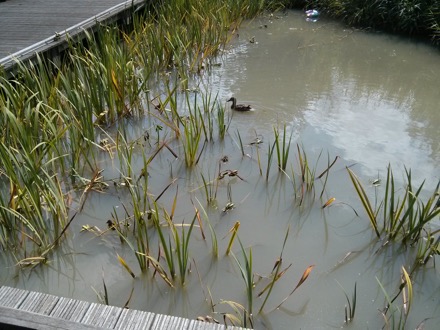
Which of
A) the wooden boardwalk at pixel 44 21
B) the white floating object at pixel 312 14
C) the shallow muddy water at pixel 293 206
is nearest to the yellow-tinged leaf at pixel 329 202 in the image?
the shallow muddy water at pixel 293 206

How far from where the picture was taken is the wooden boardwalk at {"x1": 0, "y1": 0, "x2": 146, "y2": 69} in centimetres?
399

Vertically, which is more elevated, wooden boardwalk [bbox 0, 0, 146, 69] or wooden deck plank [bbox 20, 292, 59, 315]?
wooden deck plank [bbox 20, 292, 59, 315]

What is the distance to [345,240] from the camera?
2336mm

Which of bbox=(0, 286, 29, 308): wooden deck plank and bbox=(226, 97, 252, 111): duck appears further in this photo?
bbox=(226, 97, 252, 111): duck

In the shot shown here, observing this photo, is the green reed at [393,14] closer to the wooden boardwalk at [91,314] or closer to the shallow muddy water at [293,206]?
the shallow muddy water at [293,206]


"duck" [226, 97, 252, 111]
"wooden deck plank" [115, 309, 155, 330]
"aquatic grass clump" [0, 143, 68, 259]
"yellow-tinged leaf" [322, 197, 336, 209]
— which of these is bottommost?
"duck" [226, 97, 252, 111]

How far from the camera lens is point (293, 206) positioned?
8.57ft

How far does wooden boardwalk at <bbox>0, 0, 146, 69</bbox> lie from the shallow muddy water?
51.0 inches

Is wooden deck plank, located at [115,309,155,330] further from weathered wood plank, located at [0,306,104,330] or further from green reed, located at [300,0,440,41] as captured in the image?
green reed, located at [300,0,440,41]

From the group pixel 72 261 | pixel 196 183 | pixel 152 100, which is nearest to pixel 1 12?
pixel 152 100

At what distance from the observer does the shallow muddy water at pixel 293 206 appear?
1.98 m

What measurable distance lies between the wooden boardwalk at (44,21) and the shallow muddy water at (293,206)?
1.29 meters

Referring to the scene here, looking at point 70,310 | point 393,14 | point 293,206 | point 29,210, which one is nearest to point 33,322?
point 70,310

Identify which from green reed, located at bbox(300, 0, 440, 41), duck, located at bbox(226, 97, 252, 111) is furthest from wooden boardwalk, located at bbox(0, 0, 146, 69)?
green reed, located at bbox(300, 0, 440, 41)
